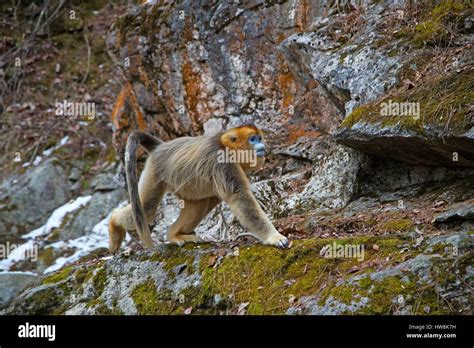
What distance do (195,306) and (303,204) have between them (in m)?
2.99

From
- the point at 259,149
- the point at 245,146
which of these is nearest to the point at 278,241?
the point at 259,149

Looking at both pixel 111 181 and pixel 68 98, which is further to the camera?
pixel 68 98

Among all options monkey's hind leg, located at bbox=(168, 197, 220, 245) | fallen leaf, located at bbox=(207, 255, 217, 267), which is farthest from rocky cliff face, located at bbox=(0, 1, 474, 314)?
monkey's hind leg, located at bbox=(168, 197, 220, 245)

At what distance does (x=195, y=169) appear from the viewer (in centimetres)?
693

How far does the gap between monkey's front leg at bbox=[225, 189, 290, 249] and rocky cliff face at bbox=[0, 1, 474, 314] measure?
4.9 inches

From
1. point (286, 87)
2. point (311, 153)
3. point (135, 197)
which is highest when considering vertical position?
point (286, 87)

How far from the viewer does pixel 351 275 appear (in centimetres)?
532

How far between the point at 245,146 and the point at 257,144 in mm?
129

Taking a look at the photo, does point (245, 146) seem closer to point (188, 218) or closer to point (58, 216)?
point (188, 218)

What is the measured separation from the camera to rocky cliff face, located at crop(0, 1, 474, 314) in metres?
5.44

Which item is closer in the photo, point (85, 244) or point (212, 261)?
point (212, 261)

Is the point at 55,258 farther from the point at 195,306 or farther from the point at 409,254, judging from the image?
the point at 409,254

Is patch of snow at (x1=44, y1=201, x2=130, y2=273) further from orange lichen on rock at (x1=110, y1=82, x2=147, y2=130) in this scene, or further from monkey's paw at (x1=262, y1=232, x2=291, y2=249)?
monkey's paw at (x1=262, y1=232, x2=291, y2=249)
